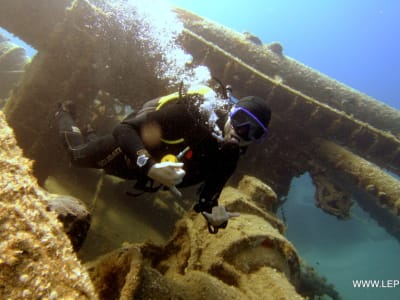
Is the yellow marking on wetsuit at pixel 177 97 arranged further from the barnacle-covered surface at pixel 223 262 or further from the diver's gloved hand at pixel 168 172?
the barnacle-covered surface at pixel 223 262

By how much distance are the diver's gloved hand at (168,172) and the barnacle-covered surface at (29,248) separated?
116 centimetres

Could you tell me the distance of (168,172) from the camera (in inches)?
104

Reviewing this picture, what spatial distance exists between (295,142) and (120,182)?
3.83 meters

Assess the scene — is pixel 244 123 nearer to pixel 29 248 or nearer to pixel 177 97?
pixel 177 97

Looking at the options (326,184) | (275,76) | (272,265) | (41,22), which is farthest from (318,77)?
(41,22)

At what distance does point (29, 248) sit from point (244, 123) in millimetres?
2308

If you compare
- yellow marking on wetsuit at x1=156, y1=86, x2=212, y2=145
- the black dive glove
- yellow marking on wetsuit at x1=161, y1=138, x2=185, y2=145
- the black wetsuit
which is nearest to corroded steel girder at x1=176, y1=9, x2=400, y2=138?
yellow marking on wetsuit at x1=156, y1=86, x2=212, y2=145

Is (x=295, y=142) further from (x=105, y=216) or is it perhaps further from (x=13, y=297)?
(x=13, y=297)

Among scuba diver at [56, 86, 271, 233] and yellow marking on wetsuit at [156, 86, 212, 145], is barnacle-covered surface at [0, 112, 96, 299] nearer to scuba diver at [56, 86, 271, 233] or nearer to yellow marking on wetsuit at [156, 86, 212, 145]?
scuba diver at [56, 86, 271, 233]

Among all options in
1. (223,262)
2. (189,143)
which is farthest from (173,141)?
(223,262)

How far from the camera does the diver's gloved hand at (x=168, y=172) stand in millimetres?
2631

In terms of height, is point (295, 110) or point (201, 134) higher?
point (295, 110)

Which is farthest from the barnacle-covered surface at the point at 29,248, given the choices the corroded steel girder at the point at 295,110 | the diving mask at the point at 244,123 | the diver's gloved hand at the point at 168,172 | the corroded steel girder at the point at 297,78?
the corroded steel girder at the point at 297,78

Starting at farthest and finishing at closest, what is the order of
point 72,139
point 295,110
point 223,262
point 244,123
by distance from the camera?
point 295,110
point 72,139
point 223,262
point 244,123
